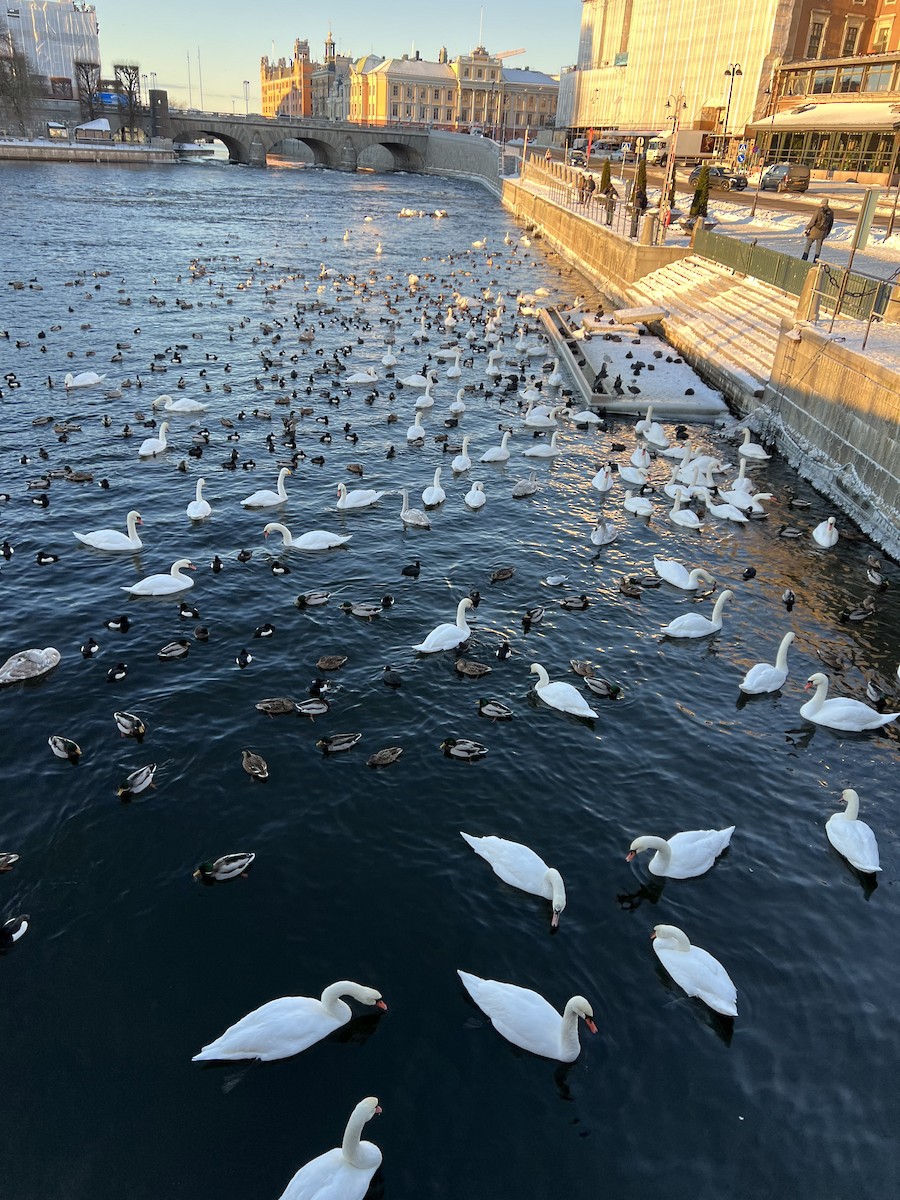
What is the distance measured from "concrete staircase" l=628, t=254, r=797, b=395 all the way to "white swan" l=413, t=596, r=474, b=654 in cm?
1831

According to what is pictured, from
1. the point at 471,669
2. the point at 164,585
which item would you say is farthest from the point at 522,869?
the point at 164,585

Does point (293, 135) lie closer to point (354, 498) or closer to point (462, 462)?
point (462, 462)

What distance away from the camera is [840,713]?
14555mm

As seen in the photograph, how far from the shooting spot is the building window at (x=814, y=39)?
92.4 m

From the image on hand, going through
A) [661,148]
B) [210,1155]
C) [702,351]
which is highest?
[661,148]

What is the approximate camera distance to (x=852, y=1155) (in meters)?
8.38

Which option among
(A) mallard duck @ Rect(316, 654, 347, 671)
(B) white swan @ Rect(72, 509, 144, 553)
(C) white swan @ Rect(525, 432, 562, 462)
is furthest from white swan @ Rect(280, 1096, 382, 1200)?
(C) white swan @ Rect(525, 432, 562, 462)

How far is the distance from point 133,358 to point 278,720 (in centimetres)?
2607

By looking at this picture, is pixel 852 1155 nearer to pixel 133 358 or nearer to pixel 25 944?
pixel 25 944

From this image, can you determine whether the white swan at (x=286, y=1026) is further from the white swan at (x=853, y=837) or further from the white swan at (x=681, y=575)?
the white swan at (x=681, y=575)

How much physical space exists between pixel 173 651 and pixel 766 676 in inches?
430

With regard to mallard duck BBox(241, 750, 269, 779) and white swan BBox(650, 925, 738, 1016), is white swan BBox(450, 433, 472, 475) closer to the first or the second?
mallard duck BBox(241, 750, 269, 779)

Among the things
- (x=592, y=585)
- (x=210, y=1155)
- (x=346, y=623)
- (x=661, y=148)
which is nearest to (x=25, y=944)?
(x=210, y=1155)

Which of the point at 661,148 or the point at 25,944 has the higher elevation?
the point at 661,148
